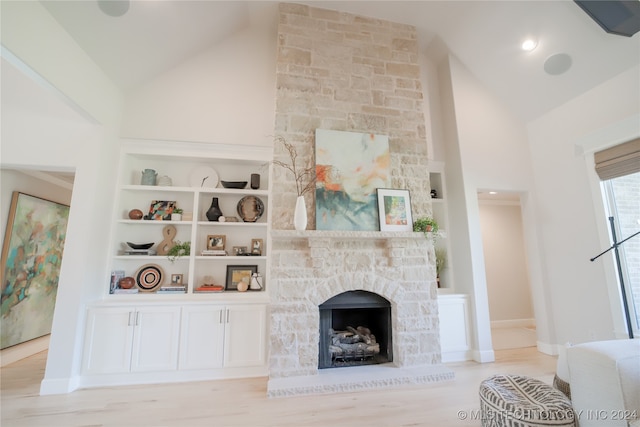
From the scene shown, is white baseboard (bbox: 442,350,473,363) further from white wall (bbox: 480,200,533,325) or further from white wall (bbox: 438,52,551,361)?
white wall (bbox: 480,200,533,325)

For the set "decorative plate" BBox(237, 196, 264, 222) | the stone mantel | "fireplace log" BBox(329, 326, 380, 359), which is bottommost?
"fireplace log" BBox(329, 326, 380, 359)

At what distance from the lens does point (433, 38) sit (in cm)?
401

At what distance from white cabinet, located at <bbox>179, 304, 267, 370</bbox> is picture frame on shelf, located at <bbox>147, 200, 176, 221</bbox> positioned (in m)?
1.18

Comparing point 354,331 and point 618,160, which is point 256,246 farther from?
point 618,160

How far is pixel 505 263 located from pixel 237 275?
499 cm

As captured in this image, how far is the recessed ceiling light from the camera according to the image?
11.1 ft

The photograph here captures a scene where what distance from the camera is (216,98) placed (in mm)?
3578

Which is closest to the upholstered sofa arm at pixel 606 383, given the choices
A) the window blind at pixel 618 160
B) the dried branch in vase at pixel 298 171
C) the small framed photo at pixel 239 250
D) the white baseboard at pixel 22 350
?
the dried branch in vase at pixel 298 171

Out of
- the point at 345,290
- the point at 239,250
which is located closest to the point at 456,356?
the point at 345,290

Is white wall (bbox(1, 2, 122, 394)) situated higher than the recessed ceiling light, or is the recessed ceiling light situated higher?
the recessed ceiling light

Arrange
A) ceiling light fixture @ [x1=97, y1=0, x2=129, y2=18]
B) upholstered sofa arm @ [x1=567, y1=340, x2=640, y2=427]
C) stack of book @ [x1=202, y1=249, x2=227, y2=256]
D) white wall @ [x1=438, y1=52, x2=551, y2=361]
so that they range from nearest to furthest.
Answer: upholstered sofa arm @ [x1=567, y1=340, x2=640, y2=427]
ceiling light fixture @ [x1=97, y1=0, x2=129, y2=18]
stack of book @ [x1=202, y1=249, x2=227, y2=256]
white wall @ [x1=438, y1=52, x2=551, y2=361]

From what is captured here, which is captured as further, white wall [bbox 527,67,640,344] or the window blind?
white wall [bbox 527,67,640,344]

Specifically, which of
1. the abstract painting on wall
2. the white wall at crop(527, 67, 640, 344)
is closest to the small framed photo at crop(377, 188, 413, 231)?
the white wall at crop(527, 67, 640, 344)

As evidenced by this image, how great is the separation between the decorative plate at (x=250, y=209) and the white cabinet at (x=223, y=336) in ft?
3.61
